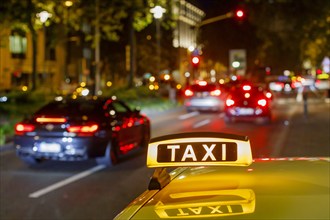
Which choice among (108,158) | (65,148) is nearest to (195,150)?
(65,148)

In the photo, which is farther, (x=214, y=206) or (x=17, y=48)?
(x=17, y=48)

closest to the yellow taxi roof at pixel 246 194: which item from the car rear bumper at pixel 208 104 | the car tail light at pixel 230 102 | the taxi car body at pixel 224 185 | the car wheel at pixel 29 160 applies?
the taxi car body at pixel 224 185

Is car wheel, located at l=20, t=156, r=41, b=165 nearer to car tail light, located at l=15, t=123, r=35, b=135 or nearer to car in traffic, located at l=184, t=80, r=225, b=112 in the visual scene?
car tail light, located at l=15, t=123, r=35, b=135

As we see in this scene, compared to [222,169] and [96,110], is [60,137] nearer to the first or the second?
[96,110]

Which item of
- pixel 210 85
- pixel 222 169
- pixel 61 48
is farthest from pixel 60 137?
pixel 61 48

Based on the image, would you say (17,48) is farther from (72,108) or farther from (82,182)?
(82,182)

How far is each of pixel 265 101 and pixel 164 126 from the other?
→ 3.79 m

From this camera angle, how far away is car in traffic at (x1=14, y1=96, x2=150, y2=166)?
1194cm

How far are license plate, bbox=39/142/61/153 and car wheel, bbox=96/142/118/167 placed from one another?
0.80 meters

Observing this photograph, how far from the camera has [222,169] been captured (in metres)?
3.50

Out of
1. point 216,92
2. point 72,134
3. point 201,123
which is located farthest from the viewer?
point 216,92

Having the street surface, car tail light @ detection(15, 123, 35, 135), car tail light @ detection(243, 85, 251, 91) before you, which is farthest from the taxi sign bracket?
car tail light @ detection(243, 85, 251, 91)

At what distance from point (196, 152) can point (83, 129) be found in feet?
30.1

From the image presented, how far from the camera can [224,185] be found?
3125 millimetres
